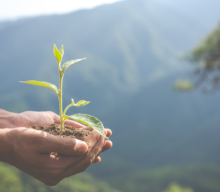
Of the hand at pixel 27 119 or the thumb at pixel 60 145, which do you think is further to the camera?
the hand at pixel 27 119

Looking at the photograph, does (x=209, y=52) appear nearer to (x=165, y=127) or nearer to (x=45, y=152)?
(x=45, y=152)

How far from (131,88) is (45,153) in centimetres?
13222

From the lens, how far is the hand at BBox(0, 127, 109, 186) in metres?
1.66

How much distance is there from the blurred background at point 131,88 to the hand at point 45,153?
26.1 feet

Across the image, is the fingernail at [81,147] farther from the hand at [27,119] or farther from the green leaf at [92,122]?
the hand at [27,119]

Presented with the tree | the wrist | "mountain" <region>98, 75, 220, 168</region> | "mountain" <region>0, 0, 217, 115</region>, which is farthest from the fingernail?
"mountain" <region>0, 0, 217, 115</region>

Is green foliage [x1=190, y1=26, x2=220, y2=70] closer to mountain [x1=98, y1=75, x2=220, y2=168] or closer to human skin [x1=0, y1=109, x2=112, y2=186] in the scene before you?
human skin [x1=0, y1=109, x2=112, y2=186]

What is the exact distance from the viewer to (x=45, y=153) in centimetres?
174

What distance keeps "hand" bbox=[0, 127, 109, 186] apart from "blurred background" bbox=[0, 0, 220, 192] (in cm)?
794

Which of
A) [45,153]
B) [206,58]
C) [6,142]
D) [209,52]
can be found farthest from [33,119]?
[206,58]

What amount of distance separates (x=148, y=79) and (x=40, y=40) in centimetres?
9394

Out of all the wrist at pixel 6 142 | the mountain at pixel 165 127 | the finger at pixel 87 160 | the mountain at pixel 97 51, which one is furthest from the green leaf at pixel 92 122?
the mountain at pixel 97 51

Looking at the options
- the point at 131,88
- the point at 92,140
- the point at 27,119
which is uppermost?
the point at 131,88

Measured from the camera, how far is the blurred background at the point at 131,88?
54263 millimetres
